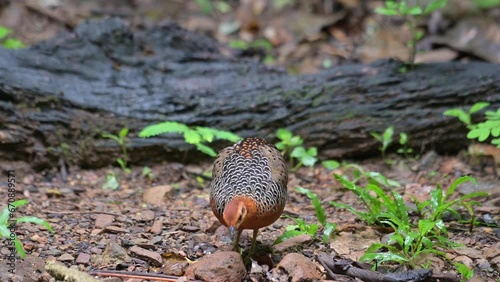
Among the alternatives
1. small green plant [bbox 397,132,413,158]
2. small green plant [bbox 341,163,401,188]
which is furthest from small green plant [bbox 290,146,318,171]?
small green plant [bbox 397,132,413,158]

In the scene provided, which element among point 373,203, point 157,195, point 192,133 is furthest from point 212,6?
point 373,203

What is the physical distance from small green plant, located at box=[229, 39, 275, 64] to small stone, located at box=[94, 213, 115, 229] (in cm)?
457

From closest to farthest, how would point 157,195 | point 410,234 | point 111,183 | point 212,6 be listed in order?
point 410,234 < point 157,195 < point 111,183 < point 212,6

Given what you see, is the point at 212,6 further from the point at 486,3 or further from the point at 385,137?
the point at 385,137

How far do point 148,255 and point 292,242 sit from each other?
114cm

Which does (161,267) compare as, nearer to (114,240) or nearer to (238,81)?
(114,240)

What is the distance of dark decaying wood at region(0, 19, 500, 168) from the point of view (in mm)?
6391

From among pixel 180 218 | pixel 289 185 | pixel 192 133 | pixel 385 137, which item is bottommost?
pixel 289 185

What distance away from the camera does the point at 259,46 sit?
966 cm

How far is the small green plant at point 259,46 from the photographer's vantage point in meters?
9.40

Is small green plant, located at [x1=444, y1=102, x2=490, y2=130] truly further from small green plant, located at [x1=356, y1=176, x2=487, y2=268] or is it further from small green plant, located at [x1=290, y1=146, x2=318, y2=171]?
small green plant, located at [x1=290, y1=146, x2=318, y2=171]

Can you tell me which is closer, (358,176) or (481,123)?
(481,123)

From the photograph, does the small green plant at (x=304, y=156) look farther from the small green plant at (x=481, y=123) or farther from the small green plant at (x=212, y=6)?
the small green plant at (x=212, y=6)

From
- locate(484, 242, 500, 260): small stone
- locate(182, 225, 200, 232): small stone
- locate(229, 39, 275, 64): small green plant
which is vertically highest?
locate(229, 39, 275, 64): small green plant
